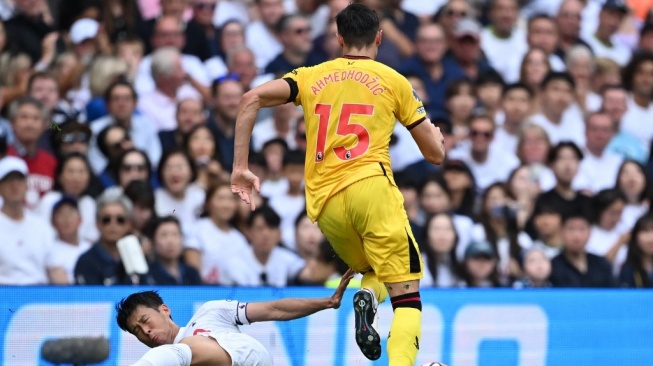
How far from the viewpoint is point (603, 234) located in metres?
13.4

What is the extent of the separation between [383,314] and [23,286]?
2.61 m

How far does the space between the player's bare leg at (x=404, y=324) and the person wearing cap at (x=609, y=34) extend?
28.8 feet

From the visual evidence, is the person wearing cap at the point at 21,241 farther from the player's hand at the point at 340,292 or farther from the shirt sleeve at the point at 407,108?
the shirt sleeve at the point at 407,108

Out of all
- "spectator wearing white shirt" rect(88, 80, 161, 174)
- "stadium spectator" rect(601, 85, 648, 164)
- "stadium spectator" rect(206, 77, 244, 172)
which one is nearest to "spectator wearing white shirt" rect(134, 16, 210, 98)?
"stadium spectator" rect(206, 77, 244, 172)

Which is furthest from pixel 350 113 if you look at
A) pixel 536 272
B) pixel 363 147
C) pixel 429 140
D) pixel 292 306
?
pixel 536 272

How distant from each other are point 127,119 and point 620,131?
18.0 feet

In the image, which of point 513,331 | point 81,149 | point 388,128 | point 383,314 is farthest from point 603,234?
point 388,128

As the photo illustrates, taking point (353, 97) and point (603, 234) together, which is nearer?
point (353, 97)

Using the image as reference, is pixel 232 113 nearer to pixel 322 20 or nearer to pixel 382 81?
pixel 322 20

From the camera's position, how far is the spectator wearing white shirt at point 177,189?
1181 centimetres

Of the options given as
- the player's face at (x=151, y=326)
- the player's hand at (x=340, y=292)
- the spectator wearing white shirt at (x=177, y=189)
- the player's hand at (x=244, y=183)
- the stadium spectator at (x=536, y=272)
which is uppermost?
the player's hand at (x=244, y=183)

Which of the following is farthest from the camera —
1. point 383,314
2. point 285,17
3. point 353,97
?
point 285,17

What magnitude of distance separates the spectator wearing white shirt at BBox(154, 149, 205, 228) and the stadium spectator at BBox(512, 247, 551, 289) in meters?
2.92

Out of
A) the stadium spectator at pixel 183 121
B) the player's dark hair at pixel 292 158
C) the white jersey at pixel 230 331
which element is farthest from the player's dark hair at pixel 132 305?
the stadium spectator at pixel 183 121
